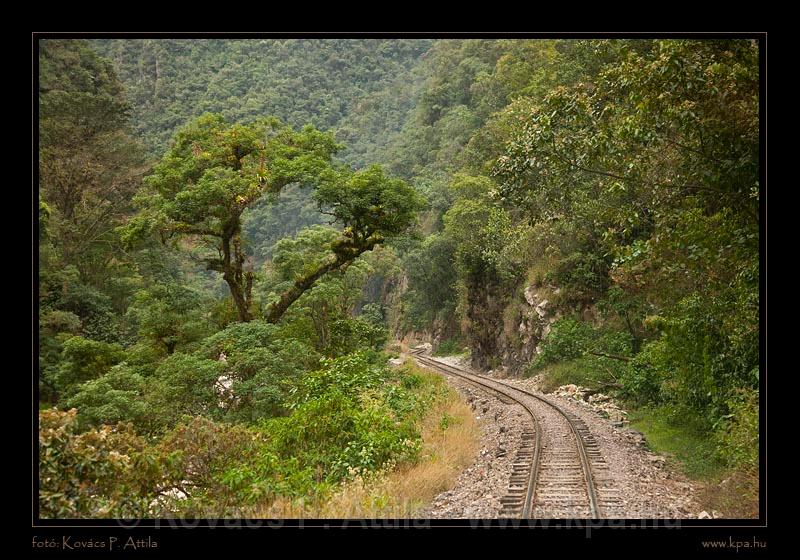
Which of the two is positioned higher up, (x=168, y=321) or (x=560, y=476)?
(x=168, y=321)

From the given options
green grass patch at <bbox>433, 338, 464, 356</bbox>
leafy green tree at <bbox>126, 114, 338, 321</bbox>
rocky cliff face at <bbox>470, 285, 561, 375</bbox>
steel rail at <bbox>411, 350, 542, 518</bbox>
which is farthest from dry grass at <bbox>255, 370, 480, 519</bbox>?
green grass patch at <bbox>433, 338, 464, 356</bbox>

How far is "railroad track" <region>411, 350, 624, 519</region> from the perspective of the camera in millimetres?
8102

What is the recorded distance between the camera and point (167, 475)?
26.8ft

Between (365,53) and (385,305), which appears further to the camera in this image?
(365,53)

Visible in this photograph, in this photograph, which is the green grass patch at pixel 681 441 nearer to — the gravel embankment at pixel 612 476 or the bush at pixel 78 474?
the gravel embankment at pixel 612 476

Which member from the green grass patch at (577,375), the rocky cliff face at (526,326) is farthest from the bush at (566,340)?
the rocky cliff face at (526,326)

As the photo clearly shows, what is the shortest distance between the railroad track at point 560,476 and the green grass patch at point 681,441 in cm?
127

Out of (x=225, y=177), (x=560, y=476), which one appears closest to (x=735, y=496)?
(x=560, y=476)

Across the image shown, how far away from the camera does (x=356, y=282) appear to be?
30719 millimetres

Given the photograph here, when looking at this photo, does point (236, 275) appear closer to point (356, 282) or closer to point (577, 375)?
point (577, 375)

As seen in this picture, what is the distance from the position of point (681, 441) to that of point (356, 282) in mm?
20607

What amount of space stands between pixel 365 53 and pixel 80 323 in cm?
7287
